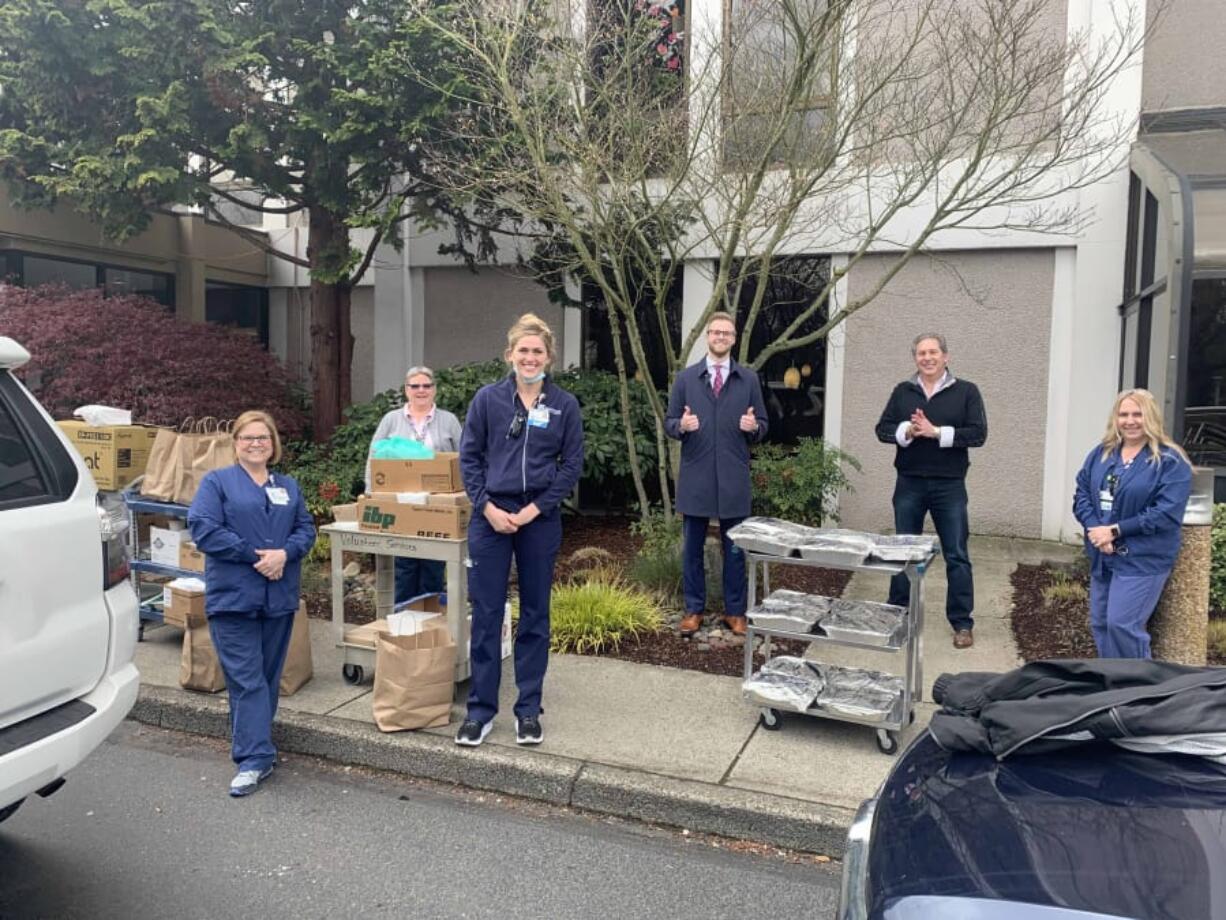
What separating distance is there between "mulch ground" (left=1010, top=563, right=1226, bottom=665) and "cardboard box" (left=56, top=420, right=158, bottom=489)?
5.48 m

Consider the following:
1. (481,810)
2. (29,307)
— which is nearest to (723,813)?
(481,810)

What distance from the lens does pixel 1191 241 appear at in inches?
238

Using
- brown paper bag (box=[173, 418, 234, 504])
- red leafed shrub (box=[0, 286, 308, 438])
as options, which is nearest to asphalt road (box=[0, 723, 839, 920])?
brown paper bag (box=[173, 418, 234, 504])

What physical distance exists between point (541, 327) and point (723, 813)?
222 centimetres

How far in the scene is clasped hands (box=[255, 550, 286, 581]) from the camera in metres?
4.09

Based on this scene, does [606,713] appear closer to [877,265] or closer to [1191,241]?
[1191,241]

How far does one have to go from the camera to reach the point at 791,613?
4445mm

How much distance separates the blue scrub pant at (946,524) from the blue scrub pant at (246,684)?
3.49 metres

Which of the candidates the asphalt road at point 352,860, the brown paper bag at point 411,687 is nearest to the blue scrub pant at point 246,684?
the asphalt road at point 352,860

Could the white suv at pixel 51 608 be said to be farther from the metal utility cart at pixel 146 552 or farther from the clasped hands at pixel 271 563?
the metal utility cart at pixel 146 552

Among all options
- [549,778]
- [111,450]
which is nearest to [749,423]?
[549,778]

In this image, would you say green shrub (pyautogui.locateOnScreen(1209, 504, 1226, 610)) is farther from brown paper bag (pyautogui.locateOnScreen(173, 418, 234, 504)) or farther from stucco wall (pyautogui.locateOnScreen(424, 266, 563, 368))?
stucco wall (pyautogui.locateOnScreen(424, 266, 563, 368))

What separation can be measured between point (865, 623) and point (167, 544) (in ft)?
13.2

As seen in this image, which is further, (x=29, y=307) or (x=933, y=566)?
(x=29, y=307)
